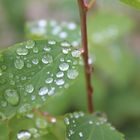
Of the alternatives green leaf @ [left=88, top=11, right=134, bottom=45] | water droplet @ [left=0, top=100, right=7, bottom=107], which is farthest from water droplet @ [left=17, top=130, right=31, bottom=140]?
green leaf @ [left=88, top=11, right=134, bottom=45]

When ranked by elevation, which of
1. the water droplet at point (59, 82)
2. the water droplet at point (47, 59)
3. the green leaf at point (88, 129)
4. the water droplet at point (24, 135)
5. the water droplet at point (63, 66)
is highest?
the water droplet at point (47, 59)

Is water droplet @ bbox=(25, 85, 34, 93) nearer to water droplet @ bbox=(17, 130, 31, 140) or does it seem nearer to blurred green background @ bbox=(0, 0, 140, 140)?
water droplet @ bbox=(17, 130, 31, 140)

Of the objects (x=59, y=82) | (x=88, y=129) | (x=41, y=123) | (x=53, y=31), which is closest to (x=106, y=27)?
Answer: (x=53, y=31)

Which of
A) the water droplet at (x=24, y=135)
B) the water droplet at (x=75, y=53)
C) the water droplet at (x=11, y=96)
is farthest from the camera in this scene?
the water droplet at (x=24, y=135)

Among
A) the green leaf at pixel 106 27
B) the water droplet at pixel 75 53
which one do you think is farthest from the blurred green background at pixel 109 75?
the water droplet at pixel 75 53

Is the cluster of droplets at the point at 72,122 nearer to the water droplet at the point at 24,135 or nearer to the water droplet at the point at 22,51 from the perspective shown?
the water droplet at the point at 24,135

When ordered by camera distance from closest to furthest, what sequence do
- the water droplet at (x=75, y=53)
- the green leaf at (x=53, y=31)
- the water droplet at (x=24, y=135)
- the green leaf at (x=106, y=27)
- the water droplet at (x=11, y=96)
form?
the water droplet at (x=11, y=96), the water droplet at (x=75, y=53), the water droplet at (x=24, y=135), the green leaf at (x=53, y=31), the green leaf at (x=106, y=27)

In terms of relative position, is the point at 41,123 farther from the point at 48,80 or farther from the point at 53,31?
the point at 53,31

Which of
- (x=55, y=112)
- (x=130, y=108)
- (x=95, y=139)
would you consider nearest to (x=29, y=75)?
(x=95, y=139)
